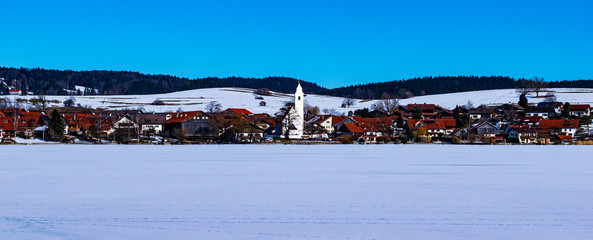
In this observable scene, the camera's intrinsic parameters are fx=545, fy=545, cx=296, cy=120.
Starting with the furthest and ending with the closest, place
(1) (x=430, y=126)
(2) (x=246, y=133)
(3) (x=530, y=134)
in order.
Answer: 1. (1) (x=430, y=126)
2. (2) (x=246, y=133)
3. (3) (x=530, y=134)

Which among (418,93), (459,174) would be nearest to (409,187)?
(459,174)

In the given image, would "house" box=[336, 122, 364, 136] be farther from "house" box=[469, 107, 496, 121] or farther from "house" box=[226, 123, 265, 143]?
"house" box=[469, 107, 496, 121]

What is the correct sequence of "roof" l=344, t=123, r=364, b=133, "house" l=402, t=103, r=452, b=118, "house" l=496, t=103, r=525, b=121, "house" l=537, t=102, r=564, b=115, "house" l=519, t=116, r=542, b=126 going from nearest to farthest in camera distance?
"roof" l=344, t=123, r=364, b=133, "house" l=519, t=116, r=542, b=126, "house" l=496, t=103, r=525, b=121, "house" l=537, t=102, r=564, b=115, "house" l=402, t=103, r=452, b=118

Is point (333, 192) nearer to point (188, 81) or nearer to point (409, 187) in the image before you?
point (409, 187)

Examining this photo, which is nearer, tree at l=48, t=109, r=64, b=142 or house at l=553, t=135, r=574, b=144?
tree at l=48, t=109, r=64, b=142

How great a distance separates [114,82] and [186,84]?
24.1 meters

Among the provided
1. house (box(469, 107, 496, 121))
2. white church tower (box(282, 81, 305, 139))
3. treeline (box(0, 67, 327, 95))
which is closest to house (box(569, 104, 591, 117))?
house (box(469, 107, 496, 121))

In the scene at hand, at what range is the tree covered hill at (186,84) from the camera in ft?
506

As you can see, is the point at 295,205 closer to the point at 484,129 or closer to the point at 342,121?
the point at 484,129

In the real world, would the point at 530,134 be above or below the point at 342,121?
below

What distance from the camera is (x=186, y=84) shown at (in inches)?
7146

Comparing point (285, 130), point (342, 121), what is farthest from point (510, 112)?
point (285, 130)

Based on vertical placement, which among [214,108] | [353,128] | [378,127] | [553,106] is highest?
[214,108]

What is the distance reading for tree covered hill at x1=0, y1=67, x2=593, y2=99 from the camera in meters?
154
